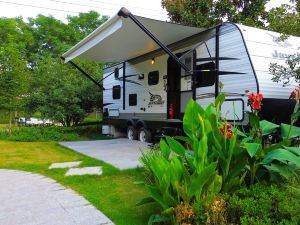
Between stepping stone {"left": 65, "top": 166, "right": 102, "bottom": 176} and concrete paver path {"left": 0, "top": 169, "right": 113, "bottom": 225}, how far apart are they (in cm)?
53

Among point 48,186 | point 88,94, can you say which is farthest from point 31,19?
point 48,186

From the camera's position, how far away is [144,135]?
11219mm

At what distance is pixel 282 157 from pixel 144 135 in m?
8.31

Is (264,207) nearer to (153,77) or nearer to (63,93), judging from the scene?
(153,77)

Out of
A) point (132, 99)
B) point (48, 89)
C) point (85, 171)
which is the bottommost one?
point (85, 171)

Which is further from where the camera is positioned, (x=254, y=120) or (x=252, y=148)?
(x=254, y=120)

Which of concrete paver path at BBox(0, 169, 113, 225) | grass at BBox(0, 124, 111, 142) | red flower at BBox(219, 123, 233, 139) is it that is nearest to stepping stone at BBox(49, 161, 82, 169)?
concrete paver path at BBox(0, 169, 113, 225)

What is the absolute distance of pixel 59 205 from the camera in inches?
164

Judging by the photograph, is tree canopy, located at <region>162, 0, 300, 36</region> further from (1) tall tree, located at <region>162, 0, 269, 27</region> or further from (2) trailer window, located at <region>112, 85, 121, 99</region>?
(2) trailer window, located at <region>112, 85, 121, 99</region>

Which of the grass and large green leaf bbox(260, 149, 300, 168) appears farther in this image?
the grass

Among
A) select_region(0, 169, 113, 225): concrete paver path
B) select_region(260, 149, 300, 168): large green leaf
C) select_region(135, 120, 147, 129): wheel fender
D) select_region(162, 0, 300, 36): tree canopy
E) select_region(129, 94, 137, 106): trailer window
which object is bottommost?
select_region(0, 169, 113, 225): concrete paver path

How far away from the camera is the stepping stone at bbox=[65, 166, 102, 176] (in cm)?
595

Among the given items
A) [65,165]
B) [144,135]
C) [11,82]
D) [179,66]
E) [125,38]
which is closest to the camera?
[65,165]

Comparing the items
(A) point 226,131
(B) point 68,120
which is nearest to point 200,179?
(A) point 226,131
